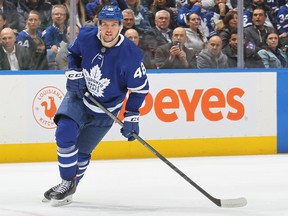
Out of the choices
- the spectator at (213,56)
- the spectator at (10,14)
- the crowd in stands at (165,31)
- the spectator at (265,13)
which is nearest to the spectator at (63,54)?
the crowd in stands at (165,31)

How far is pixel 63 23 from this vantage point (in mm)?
7805

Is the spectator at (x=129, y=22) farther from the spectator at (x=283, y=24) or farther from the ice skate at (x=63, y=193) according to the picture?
the ice skate at (x=63, y=193)

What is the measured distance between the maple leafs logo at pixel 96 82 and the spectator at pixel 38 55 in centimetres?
233

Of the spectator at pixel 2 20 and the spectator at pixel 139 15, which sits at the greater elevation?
the spectator at pixel 2 20

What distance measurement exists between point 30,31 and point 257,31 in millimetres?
2248

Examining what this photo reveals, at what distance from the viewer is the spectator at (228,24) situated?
8.29 meters

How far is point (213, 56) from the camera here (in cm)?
833

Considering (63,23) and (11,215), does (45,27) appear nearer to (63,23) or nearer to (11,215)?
(63,23)

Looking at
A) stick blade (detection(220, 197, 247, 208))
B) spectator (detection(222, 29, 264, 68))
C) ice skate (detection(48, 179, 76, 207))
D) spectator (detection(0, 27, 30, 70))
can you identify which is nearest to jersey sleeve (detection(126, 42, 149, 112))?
ice skate (detection(48, 179, 76, 207))

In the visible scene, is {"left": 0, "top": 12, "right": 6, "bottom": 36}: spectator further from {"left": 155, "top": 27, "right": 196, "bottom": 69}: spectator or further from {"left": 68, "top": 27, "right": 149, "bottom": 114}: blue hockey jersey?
{"left": 68, "top": 27, "right": 149, "bottom": 114}: blue hockey jersey

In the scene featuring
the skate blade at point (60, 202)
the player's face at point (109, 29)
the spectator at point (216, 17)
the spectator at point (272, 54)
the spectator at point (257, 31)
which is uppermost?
the player's face at point (109, 29)

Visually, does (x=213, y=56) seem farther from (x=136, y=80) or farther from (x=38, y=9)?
(x=136, y=80)

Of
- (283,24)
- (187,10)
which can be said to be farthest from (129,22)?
(283,24)

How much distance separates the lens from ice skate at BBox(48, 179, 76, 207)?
212 inches
